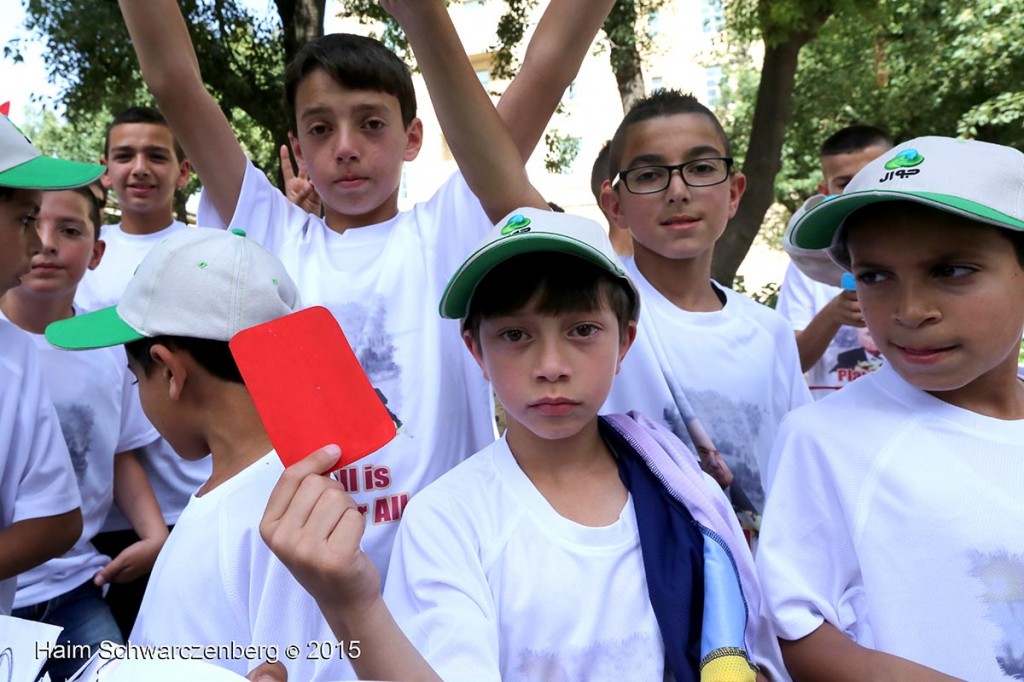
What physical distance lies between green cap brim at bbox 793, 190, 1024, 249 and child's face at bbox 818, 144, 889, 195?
2158 mm

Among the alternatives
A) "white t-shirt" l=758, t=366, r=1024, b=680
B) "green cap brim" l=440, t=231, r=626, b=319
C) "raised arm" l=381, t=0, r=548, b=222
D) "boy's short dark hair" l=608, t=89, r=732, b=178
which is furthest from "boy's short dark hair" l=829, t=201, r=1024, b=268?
"boy's short dark hair" l=608, t=89, r=732, b=178

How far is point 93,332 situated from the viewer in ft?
6.77

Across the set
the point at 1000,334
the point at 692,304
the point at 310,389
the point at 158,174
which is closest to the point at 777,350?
the point at 692,304

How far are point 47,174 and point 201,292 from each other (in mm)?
631

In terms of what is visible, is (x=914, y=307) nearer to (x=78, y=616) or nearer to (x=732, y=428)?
(x=732, y=428)

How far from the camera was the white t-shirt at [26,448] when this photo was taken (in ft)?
7.25

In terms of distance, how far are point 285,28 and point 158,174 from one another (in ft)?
13.5

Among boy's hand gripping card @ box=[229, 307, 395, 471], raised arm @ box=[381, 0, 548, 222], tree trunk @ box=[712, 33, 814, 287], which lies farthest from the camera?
tree trunk @ box=[712, 33, 814, 287]

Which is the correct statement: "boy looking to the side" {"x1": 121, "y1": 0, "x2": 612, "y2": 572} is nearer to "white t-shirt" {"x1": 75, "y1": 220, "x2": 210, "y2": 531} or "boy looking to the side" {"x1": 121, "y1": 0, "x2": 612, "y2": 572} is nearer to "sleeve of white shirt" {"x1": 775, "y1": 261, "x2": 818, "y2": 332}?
"white t-shirt" {"x1": 75, "y1": 220, "x2": 210, "y2": 531}

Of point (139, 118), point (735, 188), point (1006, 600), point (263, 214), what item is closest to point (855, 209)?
point (1006, 600)

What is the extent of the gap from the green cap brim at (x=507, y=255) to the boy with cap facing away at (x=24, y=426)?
1075 millimetres

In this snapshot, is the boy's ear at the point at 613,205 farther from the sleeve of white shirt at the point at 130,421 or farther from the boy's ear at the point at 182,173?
the boy's ear at the point at 182,173

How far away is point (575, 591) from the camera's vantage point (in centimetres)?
165

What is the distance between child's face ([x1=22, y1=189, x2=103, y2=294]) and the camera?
3039 mm
